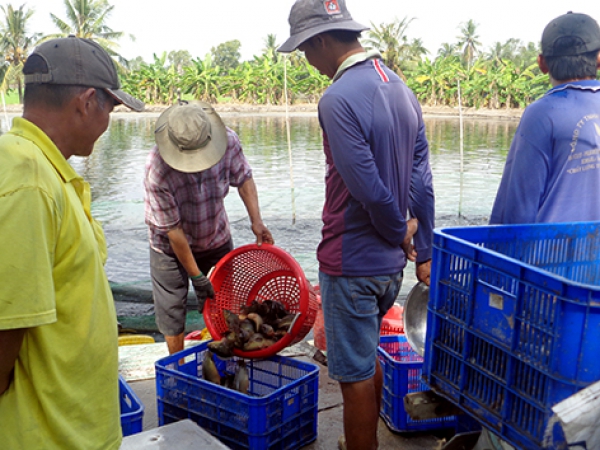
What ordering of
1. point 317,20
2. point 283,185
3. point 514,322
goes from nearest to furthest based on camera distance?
point 514,322
point 317,20
point 283,185

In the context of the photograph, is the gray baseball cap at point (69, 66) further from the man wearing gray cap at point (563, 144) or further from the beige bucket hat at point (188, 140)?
the beige bucket hat at point (188, 140)

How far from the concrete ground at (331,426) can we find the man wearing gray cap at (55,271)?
69.1 inches

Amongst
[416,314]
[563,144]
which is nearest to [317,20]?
[563,144]

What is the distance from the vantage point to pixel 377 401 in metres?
2.88

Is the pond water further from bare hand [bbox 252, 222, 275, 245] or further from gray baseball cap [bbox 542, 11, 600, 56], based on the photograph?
gray baseball cap [bbox 542, 11, 600, 56]

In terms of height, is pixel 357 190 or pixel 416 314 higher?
pixel 357 190

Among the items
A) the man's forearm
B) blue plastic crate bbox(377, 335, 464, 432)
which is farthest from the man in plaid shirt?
the man's forearm

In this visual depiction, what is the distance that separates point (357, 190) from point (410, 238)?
432 mm

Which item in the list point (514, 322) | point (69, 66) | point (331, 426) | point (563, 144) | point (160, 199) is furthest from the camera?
point (160, 199)

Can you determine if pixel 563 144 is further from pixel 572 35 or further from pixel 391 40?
pixel 391 40

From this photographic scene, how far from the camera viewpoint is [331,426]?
3.33 metres

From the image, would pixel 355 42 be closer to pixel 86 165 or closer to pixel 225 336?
pixel 225 336

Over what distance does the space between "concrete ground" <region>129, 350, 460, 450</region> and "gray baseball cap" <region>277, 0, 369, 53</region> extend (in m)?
1.90

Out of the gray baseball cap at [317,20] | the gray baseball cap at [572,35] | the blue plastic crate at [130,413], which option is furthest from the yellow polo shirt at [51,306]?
the gray baseball cap at [572,35]
